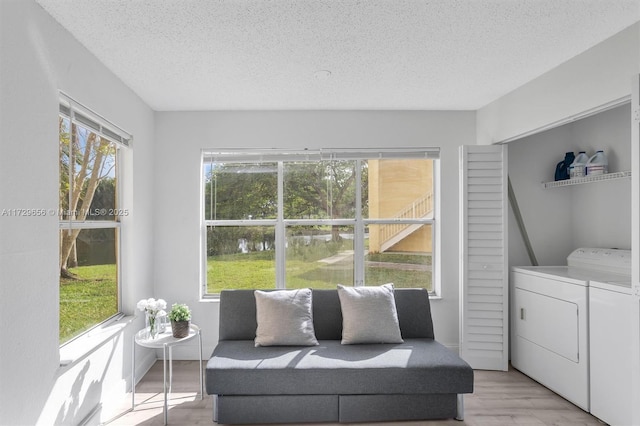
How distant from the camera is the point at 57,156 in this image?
7.05 ft

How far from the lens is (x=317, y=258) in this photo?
4047 mm

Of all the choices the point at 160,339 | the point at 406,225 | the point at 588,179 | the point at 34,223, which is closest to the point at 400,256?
the point at 406,225

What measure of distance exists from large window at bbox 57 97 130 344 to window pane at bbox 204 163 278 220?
93 cm

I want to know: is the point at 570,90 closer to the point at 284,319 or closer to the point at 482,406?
the point at 482,406

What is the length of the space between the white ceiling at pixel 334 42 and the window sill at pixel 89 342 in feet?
6.30

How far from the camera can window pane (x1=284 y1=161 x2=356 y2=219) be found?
4031mm

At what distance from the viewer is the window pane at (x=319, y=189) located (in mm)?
4031

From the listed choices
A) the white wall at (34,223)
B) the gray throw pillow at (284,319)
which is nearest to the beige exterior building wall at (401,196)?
the gray throw pillow at (284,319)

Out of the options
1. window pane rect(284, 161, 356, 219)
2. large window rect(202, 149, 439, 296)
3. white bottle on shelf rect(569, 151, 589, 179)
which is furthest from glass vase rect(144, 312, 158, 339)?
white bottle on shelf rect(569, 151, 589, 179)

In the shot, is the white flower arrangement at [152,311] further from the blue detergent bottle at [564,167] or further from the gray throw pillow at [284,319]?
the blue detergent bottle at [564,167]

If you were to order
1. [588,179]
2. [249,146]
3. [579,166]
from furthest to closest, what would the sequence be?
[249,146] < [579,166] < [588,179]

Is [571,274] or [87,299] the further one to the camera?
[571,274]

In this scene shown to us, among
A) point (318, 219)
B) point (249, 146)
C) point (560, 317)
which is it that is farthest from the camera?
point (318, 219)

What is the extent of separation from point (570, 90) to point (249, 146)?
9.16 feet
